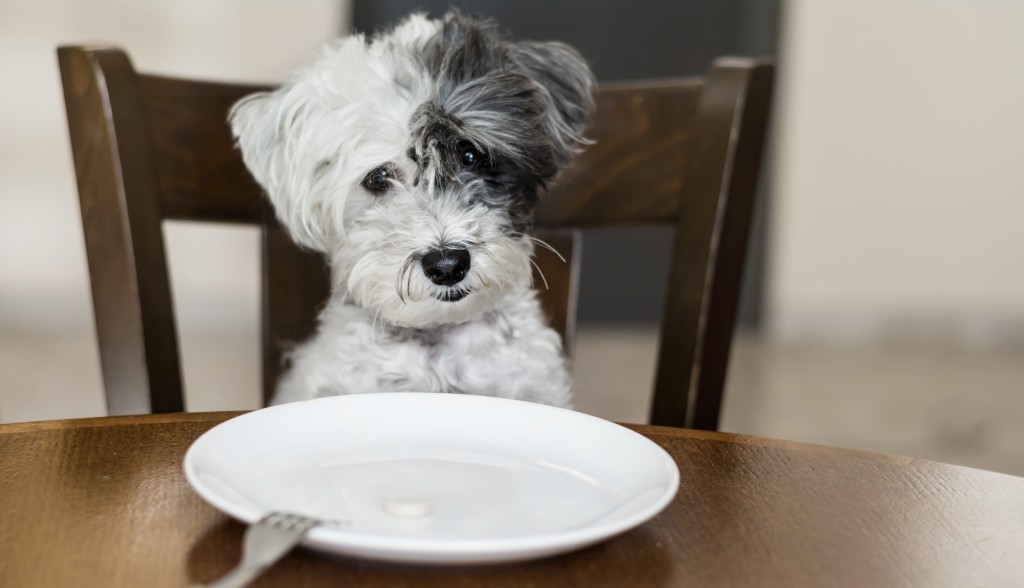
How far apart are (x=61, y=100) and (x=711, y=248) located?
12.6 ft

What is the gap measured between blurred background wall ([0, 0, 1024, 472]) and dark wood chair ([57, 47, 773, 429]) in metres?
2.48

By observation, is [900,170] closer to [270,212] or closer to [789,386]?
[789,386]

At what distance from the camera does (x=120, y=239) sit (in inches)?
48.0

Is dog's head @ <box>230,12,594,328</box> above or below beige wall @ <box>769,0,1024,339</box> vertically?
above

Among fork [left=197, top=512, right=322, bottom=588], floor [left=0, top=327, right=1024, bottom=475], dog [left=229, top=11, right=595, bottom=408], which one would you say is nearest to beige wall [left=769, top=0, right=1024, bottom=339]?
floor [left=0, top=327, right=1024, bottom=475]

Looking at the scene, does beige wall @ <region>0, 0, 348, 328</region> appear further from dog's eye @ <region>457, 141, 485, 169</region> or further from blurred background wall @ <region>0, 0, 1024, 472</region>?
dog's eye @ <region>457, 141, 485, 169</region>

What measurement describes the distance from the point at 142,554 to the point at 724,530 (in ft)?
1.19

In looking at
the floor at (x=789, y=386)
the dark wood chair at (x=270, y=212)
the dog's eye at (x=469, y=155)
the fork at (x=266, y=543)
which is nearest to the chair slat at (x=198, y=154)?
the dark wood chair at (x=270, y=212)

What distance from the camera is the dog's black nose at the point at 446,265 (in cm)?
Answer: 120

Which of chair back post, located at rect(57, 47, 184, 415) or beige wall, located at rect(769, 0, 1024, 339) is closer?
chair back post, located at rect(57, 47, 184, 415)

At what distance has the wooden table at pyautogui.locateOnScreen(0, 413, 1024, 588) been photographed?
1.98ft

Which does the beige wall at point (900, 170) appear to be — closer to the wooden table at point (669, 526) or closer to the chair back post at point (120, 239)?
the chair back post at point (120, 239)

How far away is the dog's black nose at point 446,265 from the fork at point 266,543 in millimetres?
624

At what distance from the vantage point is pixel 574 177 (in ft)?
4.95
